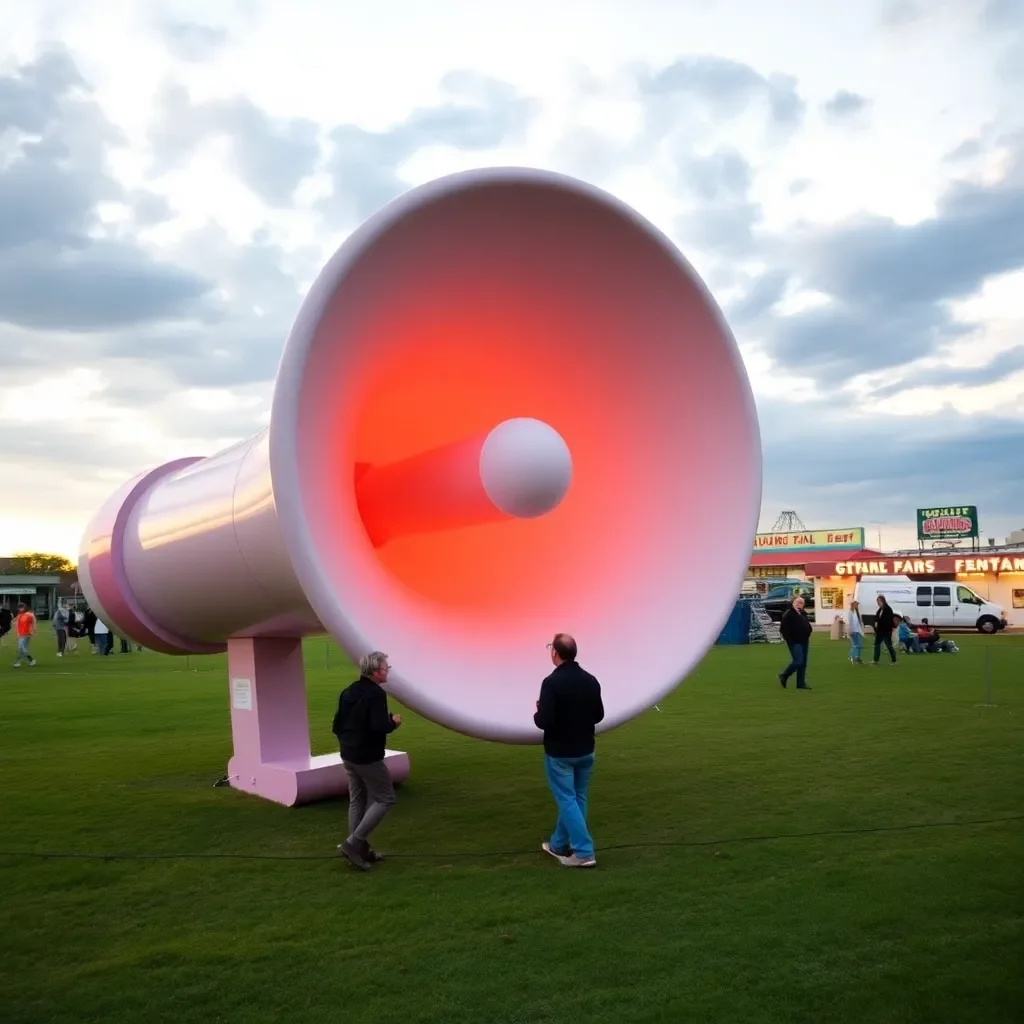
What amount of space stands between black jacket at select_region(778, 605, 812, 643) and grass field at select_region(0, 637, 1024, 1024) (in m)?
4.26

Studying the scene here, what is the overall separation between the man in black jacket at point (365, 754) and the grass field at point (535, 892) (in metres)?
0.15

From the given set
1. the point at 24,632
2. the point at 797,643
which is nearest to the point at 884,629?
the point at 797,643

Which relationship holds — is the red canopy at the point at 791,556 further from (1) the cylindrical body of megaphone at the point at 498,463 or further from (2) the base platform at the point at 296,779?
(1) the cylindrical body of megaphone at the point at 498,463

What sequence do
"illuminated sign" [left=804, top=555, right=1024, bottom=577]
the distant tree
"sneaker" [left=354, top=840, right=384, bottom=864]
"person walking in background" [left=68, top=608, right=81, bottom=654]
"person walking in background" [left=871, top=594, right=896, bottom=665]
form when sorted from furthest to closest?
the distant tree
"illuminated sign" [left=804, top=555, right=1024, bottom=577]
"person walking in background" [left=68, top=608, right=81, bottom=654]
"person walking in background" [left=871, top=594, right=896, bottom=665]
"sneaker" [left=354, top=840, right=384, bottom=864]

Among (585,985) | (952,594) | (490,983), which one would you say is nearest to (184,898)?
(490,983)

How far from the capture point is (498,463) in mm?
4508

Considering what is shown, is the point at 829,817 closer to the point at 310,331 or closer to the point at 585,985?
the point at 585,985

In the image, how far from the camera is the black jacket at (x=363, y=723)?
514 cm

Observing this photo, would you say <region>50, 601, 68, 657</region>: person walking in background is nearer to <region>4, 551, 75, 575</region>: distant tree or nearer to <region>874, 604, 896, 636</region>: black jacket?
<region>874, 604, 896, 636</region>: black jacket

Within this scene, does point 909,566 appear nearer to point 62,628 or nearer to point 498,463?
point 62,628

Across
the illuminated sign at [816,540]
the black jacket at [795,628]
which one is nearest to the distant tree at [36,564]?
the illuminated sign at [816,540]

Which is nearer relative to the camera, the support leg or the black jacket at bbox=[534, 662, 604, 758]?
the black jacket at bbox=[534, 662, 604, 758]

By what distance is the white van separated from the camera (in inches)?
1054

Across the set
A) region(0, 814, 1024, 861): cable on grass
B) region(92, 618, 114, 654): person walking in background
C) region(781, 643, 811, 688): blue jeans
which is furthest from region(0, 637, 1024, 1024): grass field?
region(92, 618, 114, 654): person walking in background
